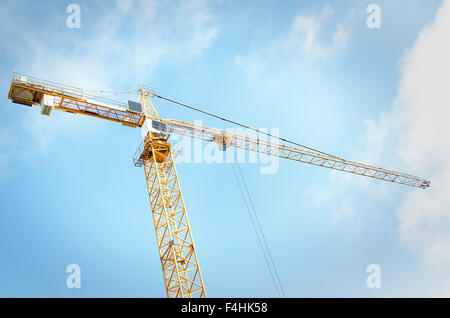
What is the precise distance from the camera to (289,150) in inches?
1981

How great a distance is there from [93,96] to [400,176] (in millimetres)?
47036

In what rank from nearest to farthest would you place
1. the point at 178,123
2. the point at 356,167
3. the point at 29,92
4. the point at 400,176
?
the point at 29,92, the point at 178,123, the point at 356,167, the point at 400,176
